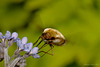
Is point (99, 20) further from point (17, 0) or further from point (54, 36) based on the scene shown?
point (54, 36)

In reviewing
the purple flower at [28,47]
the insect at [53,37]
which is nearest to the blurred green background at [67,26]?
the insect at [53,37]

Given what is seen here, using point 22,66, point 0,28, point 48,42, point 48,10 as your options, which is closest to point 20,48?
point 22,66

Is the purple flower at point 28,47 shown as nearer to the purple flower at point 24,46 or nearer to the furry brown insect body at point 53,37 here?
the purple flower at point 24,46

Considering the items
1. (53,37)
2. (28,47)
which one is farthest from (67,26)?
(28,47)

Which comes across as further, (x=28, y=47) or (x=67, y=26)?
(x=67, y=26)

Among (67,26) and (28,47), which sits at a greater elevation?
(67,26)

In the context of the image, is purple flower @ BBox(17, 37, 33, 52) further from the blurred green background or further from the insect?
the blurred green background

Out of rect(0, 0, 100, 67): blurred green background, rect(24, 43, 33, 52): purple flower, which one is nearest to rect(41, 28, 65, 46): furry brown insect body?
rect(24, 43, 33, 52): purple flower

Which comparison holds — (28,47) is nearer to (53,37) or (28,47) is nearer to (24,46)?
(24,46)
